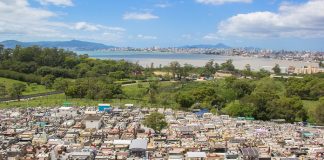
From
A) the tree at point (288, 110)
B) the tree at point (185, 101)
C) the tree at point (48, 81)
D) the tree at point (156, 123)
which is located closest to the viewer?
the tree at point (156, 123)

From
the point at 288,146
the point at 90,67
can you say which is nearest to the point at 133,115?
the point at 288,146

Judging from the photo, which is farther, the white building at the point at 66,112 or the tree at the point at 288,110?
the tree at the point at 288,110

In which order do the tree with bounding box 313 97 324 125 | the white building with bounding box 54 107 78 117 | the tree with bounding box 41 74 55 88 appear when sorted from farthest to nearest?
the tree with bounding box 41 74 55 88, the white building with bounding box 54 107 78 117, the tree with bounding box 313 97 324 125

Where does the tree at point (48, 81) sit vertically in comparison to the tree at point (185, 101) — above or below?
above

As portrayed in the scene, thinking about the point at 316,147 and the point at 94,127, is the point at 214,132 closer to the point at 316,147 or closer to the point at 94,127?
the point at 316,147

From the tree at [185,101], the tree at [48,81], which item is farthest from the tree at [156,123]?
the tree at [48,81]

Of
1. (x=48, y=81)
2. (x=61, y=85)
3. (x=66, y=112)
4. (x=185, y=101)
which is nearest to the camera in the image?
(x=66, y=112)

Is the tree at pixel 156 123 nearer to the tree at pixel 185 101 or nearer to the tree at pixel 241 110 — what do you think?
the tree at pixel 241 110

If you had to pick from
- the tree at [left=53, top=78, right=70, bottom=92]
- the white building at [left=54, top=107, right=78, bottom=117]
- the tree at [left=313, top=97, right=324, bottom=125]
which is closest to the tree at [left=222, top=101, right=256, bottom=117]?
the tree at [left=313, top=97, right=324, bottom=125]

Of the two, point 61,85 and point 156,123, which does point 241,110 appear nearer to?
point 156,123

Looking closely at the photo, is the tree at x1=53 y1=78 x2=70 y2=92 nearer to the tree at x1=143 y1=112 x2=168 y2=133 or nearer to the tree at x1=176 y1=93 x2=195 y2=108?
the tree at x1=176 y1=93 x2=195 y2=108

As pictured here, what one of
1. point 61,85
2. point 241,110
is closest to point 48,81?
→ point 61,85
